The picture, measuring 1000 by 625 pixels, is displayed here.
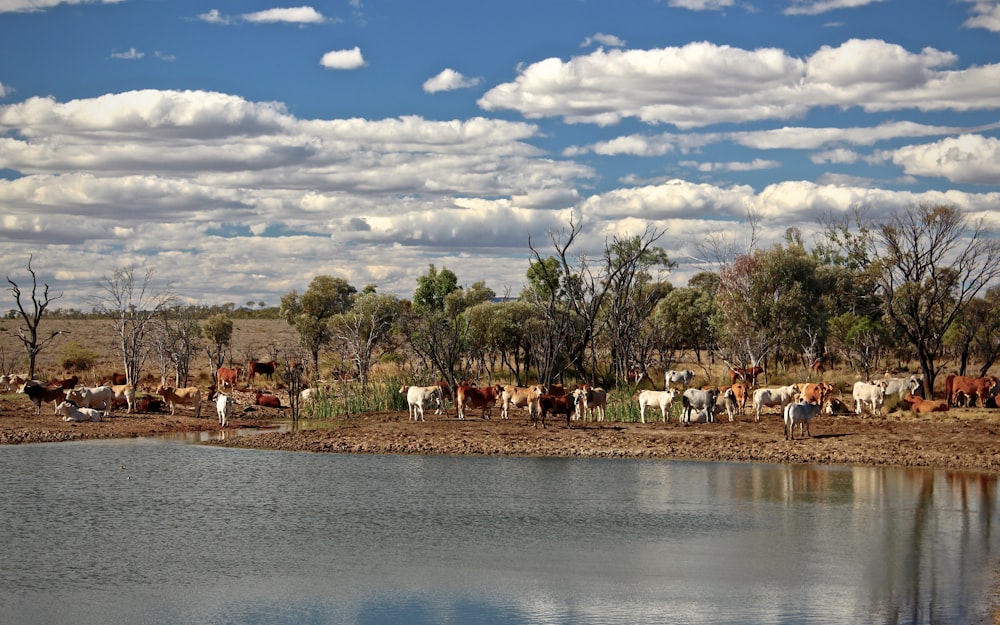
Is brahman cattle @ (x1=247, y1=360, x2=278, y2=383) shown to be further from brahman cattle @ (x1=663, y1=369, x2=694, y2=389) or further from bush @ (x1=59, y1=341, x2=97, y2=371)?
brahman cattle @ (x1=663, y1=369, x2=694, y2=389)

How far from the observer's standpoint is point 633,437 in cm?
3081

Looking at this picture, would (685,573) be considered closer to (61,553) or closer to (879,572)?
(879,572)

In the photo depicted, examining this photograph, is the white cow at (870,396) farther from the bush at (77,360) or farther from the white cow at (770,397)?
the bush at (77,360)

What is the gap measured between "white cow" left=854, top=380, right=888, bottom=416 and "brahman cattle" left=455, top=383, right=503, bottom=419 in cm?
1180

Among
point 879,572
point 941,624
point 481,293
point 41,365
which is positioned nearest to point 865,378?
point 481,293

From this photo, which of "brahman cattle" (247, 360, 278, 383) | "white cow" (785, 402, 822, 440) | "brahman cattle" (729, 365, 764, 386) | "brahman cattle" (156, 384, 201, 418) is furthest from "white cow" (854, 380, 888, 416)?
"brahman cattle" (247, 360, 278, 383)

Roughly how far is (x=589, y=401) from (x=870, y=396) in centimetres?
903

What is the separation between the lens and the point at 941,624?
12.8 m

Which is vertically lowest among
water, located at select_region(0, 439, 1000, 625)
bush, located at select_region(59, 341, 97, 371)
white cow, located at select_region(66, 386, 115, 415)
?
water, located at select_region(0, 439, 1000, 625)

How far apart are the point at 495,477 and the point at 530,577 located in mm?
10000

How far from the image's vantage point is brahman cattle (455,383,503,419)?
3506 cm

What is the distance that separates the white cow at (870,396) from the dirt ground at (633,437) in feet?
2.05

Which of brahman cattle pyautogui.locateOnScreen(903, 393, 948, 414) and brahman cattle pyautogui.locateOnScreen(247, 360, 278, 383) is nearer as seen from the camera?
brahman cattle pyautogui.locateOnScreen(903, 393, 948, 414)

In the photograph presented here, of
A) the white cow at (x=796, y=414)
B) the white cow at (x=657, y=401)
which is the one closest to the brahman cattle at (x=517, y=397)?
the white cow at (x=657, y=401)
